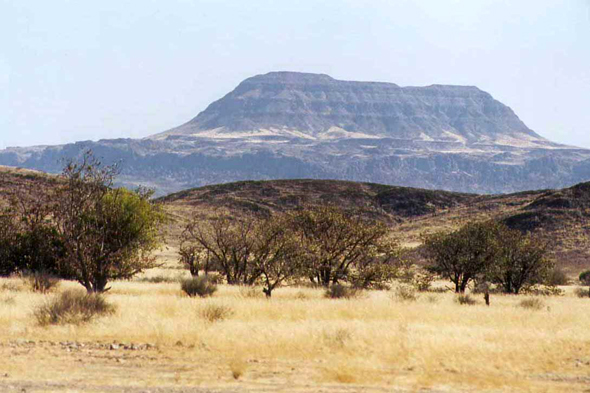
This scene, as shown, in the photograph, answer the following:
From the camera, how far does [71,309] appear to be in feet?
56.9

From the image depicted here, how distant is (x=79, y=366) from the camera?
1245cm

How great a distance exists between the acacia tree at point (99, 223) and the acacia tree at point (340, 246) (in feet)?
23.7

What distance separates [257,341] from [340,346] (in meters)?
1.87

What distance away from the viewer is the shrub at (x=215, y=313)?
59.1ft

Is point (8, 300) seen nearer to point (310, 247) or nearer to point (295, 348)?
point (295, 348)

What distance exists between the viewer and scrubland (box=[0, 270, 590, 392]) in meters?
11.4

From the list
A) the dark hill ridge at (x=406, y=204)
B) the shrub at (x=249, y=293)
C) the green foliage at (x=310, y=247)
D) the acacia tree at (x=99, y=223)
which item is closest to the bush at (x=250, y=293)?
the shrub at (x=249, y=293)

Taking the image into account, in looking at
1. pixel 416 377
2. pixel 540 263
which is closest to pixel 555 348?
pixel 416 377

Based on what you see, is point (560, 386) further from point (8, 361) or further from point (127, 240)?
point (127, 240)

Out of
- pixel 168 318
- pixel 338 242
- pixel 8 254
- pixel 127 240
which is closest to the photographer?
pixel 168 318

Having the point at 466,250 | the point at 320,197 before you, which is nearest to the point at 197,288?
the point at 466,250

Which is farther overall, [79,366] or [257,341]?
[257,341]

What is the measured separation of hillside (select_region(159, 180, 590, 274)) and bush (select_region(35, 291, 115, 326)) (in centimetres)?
5863

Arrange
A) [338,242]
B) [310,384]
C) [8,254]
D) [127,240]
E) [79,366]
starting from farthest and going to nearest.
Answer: [8,254] → [338,242] → [127,240] → [79,366] → [310,384]
